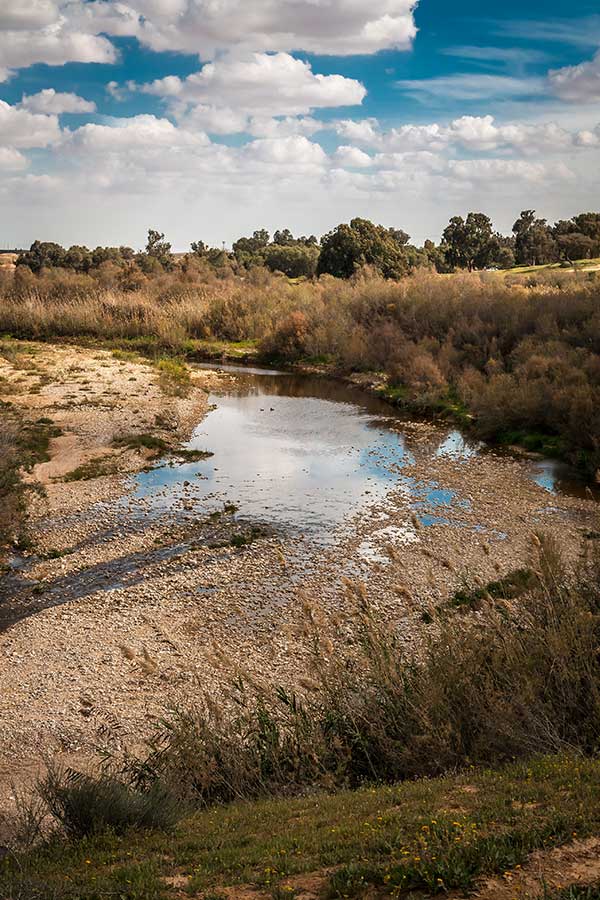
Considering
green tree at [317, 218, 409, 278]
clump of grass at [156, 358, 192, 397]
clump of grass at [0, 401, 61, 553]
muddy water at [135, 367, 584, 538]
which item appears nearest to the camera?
clump of grass at [0, 401, 61, 553]

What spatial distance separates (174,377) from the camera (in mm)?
33719

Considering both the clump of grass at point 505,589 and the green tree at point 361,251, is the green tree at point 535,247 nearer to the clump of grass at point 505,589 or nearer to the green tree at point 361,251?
the green tree at point 361,251

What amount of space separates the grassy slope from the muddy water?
10.3m

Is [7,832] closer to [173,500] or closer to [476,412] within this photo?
[173,500]

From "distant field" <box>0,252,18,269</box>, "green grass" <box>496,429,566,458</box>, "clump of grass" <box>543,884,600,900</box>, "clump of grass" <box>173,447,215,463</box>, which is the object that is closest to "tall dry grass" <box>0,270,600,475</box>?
"green grass" <box>496,429,566,458</box>

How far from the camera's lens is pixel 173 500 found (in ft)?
59.4

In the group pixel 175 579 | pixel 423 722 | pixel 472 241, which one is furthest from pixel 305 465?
pixel 472 241

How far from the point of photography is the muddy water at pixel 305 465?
17.8 m

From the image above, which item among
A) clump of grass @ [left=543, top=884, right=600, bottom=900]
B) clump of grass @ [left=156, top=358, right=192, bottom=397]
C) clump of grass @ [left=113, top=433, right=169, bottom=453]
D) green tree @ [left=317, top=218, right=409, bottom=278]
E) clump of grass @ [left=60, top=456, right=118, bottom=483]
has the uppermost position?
green tree @ [left=317, top=218, right=409, bottom=278]

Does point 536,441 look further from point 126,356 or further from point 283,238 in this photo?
point 283,238

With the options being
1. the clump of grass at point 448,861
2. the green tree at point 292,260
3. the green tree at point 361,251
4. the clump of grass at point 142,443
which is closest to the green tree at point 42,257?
the green tree at point 292,260

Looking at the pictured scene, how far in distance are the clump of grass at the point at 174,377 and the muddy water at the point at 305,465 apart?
5.17 ft

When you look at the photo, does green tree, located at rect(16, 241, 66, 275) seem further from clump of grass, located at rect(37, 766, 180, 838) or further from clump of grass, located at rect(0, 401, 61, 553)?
clump of grass, located at rect(37, 766, 180, 838)

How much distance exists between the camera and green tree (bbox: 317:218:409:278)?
51531 millimetres
